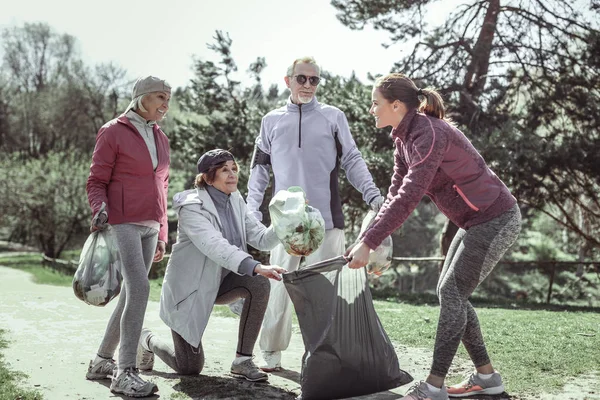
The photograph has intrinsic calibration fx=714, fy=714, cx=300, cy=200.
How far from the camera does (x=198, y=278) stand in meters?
4.29

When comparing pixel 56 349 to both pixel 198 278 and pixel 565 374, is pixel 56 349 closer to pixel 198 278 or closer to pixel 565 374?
pixel 198 278

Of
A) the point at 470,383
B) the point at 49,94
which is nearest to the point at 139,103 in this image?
the point at 470,383

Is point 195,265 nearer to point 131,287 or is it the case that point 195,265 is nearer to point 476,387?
point 131,287

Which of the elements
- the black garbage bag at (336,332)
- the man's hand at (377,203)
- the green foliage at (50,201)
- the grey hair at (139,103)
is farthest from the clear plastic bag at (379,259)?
the green foliage at (50,201)

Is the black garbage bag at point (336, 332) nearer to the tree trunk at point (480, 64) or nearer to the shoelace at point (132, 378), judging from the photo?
the shoelace at point (132, 378)

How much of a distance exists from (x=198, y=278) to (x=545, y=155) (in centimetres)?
1056

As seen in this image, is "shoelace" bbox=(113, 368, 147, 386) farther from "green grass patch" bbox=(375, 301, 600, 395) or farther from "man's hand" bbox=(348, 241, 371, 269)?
"green grass patch" bbox=(375, 301, 600, 395)

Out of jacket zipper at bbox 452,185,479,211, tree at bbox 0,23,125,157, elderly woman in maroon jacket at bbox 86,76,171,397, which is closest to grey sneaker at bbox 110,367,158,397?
elderly woman in maroon jacket at bbox 86,76,171,397

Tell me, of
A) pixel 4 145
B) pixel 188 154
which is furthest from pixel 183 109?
pixel 4 145

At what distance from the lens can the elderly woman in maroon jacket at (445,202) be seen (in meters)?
3.65

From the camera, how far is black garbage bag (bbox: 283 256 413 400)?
3725mm

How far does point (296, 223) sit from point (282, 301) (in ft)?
4.09

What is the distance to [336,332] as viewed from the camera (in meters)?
3.73

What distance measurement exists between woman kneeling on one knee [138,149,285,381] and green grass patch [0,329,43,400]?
76 cm
